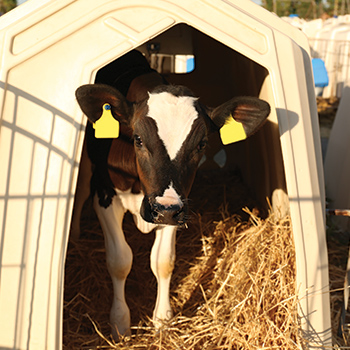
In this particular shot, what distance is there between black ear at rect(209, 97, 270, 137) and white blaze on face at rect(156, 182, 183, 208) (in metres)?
0.81

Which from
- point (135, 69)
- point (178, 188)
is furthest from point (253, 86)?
point (178, 188)

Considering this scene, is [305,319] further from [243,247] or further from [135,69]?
[135,69]

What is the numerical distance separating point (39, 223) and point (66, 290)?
149cm

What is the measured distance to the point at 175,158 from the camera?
10.5 ft

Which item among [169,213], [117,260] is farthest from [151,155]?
[117,260]

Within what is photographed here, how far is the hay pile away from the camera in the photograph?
11.2ft

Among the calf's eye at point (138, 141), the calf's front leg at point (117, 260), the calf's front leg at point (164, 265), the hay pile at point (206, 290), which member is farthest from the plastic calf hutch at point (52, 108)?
the calf's front leg at point (164, 265)

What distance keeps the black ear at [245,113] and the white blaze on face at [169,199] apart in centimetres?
81

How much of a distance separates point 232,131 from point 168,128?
55cm

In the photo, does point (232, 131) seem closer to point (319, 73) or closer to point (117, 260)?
point (117, 260)

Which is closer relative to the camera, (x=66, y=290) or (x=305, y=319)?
(x=305, y=319)

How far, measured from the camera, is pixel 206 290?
4.33 metres

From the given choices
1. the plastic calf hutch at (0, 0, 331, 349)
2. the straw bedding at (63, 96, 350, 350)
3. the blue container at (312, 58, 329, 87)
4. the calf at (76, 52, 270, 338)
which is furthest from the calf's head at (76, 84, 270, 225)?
the blue container at (312, 58, 329, 87)

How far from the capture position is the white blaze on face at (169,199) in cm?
294
